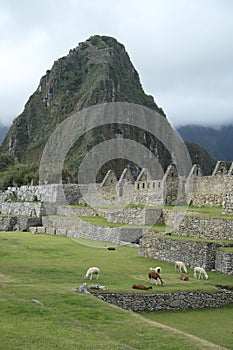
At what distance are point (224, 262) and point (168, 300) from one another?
12.0ft

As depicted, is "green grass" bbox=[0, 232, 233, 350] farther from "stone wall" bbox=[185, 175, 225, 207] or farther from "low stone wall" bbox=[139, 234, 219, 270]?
"stone wall" bbox=[185, 175, 225, 207]

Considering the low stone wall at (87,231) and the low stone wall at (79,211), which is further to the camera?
the low stone wall at (79,211)

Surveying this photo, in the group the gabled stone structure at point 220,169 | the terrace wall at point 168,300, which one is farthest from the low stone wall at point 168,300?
the gabled stone structure at point 220,169

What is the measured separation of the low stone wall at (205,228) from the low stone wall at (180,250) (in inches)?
48.4

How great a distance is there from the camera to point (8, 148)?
176m

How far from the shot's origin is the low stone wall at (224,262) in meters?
15.8

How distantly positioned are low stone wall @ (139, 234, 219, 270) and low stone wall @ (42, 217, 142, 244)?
3.70m

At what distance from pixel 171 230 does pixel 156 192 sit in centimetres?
589

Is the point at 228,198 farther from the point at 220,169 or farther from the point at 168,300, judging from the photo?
the point at 168,300

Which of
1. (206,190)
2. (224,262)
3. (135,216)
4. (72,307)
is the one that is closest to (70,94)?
(135,216)

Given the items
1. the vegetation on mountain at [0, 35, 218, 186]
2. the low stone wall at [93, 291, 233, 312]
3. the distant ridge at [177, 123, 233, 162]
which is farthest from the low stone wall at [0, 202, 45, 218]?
the vegetation on mountain at [0, 35, 218, 186]

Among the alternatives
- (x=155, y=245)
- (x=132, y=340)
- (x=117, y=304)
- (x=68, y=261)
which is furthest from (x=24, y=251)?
(x=132, y=340)

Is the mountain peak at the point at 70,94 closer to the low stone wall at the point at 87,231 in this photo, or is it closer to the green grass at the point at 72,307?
the low stone wall at the point at 87,231

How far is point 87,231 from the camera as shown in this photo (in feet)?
90.8
